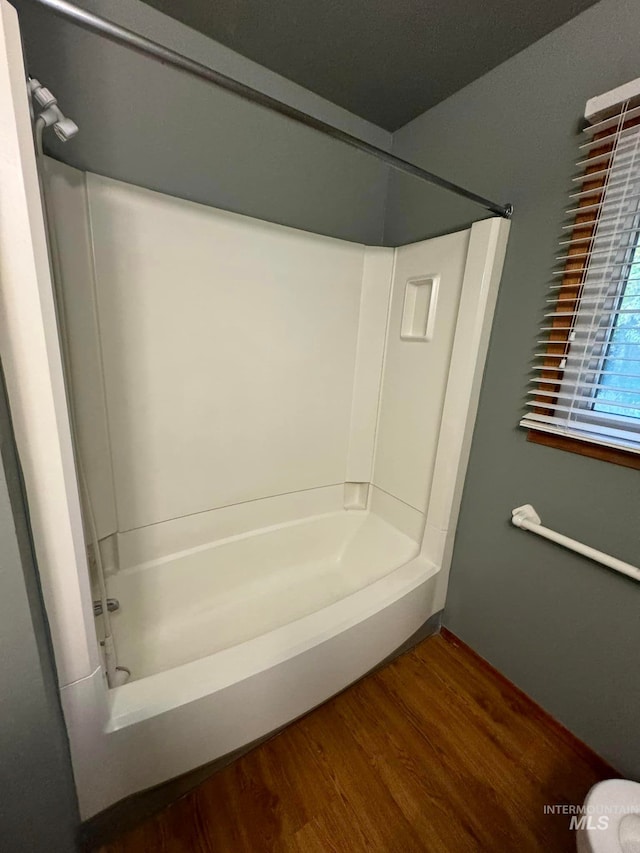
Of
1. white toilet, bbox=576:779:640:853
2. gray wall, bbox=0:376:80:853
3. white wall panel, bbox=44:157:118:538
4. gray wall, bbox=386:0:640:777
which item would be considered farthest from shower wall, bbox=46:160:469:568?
white toilet, bbox=576:779:640:853

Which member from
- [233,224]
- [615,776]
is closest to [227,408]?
[233,224]

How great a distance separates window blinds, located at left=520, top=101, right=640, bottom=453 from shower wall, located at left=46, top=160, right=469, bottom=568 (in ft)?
1.31

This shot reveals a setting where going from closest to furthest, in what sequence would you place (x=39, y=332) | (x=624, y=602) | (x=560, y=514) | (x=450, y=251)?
1. (x=39, y=332)
2. (x=624, y=602)
3. (x=560, y=514)
4. (x=450, y=251)

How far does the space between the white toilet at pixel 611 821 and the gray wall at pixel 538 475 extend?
1.41ft

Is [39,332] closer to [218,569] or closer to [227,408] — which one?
[227,408]

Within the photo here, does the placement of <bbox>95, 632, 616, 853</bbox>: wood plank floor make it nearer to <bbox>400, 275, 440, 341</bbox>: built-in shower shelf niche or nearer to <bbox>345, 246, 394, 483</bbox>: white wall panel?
<bbox>345, 246, 394, 483</bbox>: white wall panel

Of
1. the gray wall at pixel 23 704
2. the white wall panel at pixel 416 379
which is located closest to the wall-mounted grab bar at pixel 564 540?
the white wall panel at pixel 416 379

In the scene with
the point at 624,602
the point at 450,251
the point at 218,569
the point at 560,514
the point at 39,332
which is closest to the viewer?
the point at 39,332

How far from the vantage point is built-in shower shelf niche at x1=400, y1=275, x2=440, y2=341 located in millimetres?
1587

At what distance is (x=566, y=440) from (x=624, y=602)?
1.77 ft

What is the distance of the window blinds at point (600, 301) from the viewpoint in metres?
1.03

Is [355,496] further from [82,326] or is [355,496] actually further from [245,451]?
[82,326]

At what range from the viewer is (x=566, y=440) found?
120 cm

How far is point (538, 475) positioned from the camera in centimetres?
130
